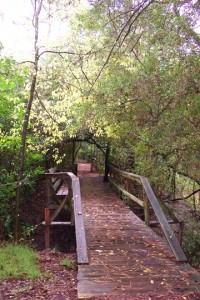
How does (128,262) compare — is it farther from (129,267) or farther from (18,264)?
(18,264)

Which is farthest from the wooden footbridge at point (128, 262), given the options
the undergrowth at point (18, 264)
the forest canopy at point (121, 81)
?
the forest canopy at point (121, 81)

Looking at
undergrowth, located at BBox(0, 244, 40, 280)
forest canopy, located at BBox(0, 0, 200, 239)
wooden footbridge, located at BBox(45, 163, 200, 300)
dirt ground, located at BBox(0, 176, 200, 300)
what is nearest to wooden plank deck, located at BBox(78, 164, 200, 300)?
wooden footbridge, located at BBox(45, 163, 200, 300)

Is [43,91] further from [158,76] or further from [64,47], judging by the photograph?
[158,76]

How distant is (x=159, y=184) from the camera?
861 centimetres

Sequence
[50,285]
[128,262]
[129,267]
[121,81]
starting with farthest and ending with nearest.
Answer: [121,81]
[128,262]
[129,267]
[50,285]

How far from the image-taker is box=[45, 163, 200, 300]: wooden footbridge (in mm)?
3607

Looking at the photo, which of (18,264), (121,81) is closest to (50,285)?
(18,264)

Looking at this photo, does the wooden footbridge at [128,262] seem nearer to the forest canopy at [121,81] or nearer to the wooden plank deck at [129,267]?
the wooden plank deck at [129,267]

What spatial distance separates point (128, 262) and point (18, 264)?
69.3 inches

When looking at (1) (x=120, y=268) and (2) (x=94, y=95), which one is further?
(2) (x=94, y=95)

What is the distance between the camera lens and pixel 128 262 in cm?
457

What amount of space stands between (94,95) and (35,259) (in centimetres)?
465

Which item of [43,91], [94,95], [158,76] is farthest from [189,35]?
[43,91]

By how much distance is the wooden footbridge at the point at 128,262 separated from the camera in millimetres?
3607
